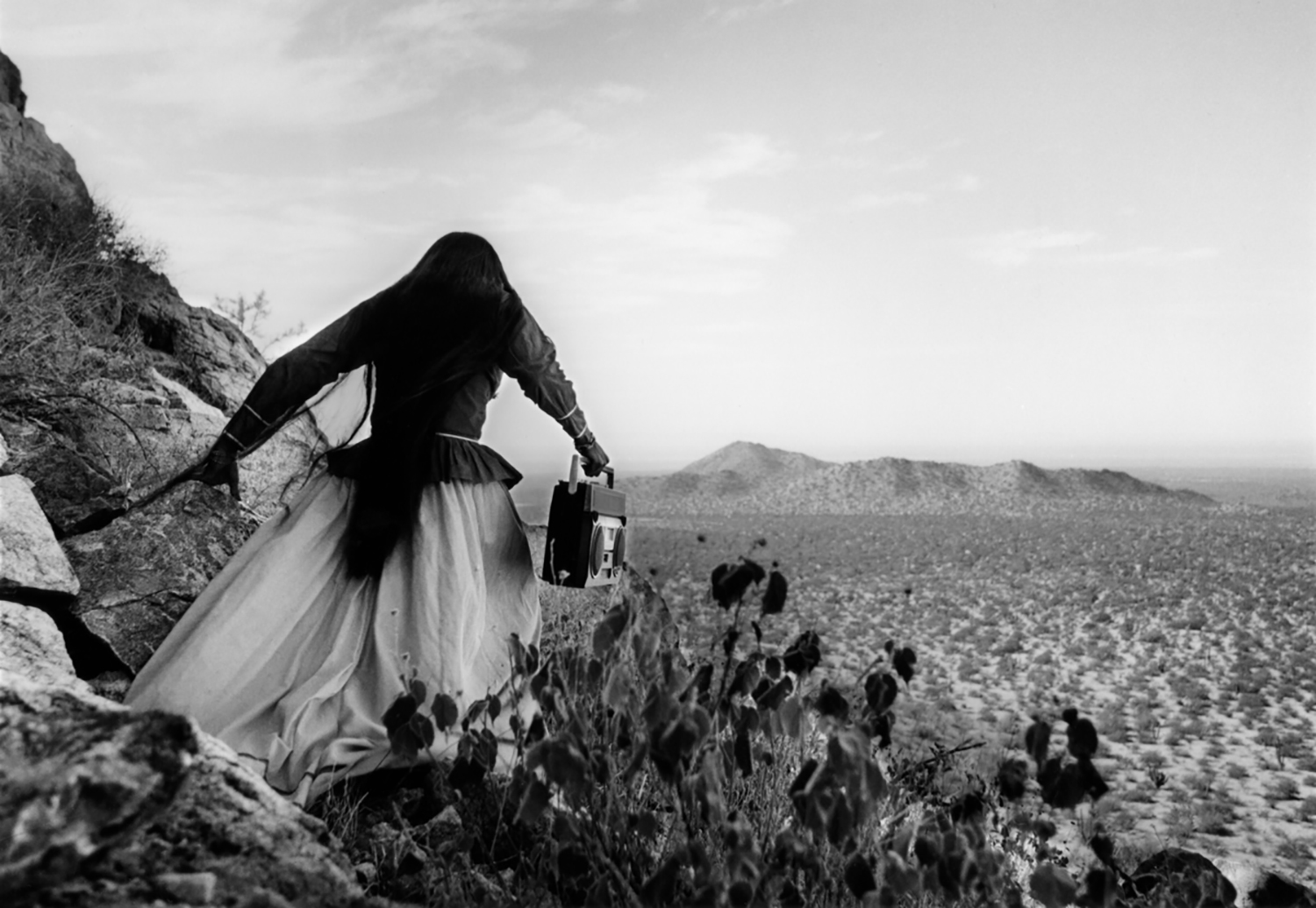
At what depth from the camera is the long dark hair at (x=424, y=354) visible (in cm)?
293

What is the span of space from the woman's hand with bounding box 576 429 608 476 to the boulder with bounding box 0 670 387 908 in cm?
195

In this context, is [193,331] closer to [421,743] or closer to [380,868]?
[380,868]

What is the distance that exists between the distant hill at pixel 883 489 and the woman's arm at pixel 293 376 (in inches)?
2731

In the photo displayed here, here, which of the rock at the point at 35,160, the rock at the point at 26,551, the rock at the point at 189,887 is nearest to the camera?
the rock at the point at 189,887

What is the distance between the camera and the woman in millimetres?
2572

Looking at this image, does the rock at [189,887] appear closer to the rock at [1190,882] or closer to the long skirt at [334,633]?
the long skirt at [334,633]

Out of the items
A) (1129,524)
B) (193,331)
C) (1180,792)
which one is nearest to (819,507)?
(1129,524)

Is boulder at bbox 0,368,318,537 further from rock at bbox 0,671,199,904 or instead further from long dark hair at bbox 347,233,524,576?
rock at bbox 0,671,199,904

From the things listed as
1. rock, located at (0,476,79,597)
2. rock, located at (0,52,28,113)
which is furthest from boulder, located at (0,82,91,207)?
rock, located at (0,476,79,597)

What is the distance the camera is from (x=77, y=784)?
0.96 meters

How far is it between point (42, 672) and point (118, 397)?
2.45 metres

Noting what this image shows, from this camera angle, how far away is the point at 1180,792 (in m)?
13.9

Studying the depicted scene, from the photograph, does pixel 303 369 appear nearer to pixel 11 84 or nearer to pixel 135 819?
pixel 135 819

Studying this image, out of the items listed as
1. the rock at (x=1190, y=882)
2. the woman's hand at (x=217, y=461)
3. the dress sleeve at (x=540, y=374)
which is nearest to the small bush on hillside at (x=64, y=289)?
the woman's hand at (x=217, y=461)
